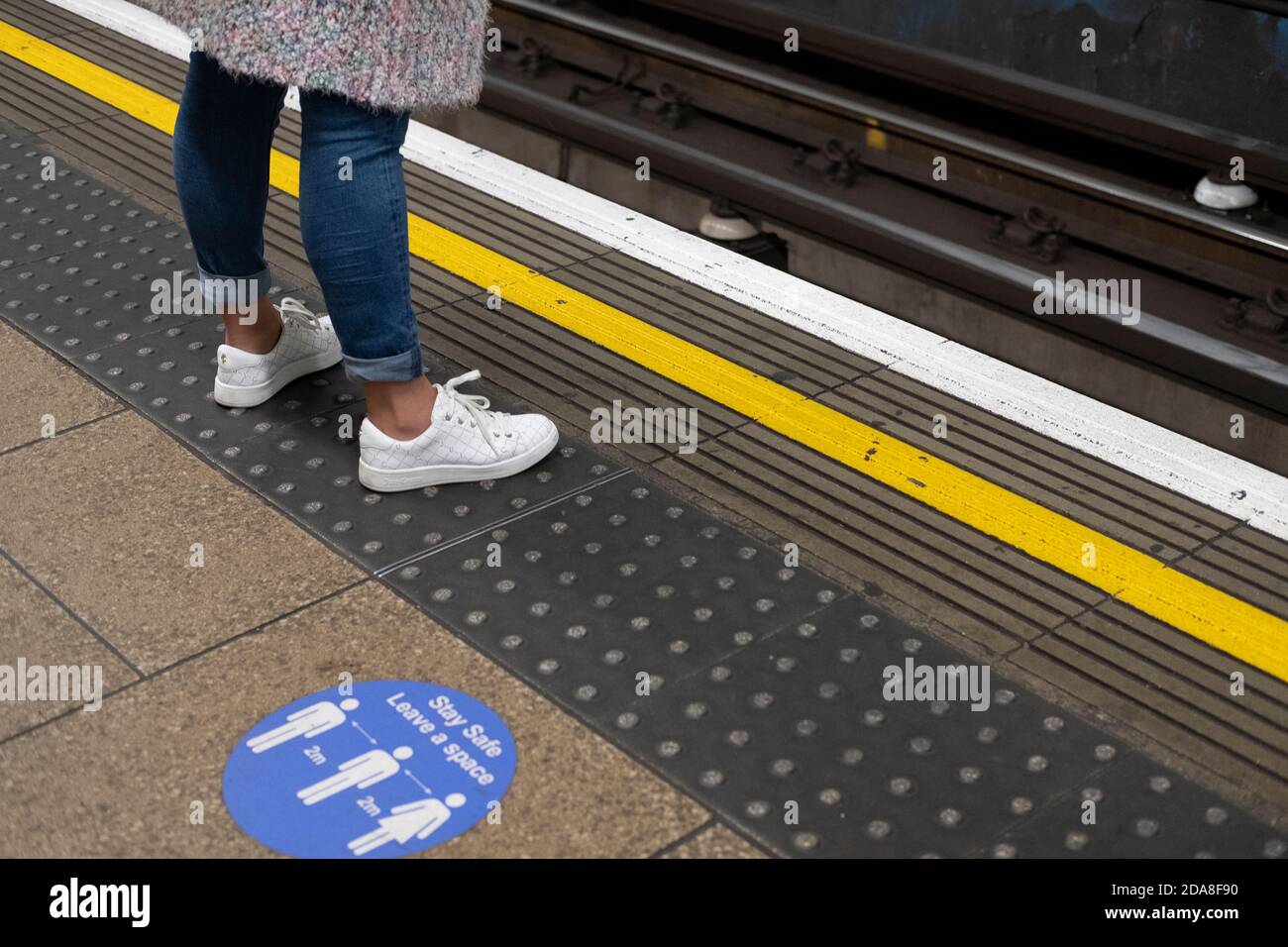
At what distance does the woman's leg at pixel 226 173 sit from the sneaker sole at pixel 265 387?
17 cm

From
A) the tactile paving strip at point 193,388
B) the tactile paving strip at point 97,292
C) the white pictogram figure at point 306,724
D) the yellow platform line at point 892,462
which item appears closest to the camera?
the white pictogram figure at point 306,724

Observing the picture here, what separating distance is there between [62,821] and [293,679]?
1.36 feet

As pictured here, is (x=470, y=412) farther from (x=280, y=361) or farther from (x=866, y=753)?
(x=866, y=753)

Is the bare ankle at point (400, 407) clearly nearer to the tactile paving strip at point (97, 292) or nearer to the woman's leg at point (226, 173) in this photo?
the woman's leg at point (226, 173)

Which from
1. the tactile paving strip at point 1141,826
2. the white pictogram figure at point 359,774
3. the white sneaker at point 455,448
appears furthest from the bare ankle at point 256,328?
the tactile paving strip at point 1141,826

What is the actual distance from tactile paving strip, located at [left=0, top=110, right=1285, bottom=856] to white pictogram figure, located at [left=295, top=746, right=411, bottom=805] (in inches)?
11.2

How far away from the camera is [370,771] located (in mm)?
2316

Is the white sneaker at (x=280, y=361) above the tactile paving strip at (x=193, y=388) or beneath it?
above

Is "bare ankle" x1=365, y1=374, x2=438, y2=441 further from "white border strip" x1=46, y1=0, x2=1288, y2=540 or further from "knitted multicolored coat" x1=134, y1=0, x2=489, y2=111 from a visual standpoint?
"white border strip" x1=46, y1=0, x2=1288, y2=540

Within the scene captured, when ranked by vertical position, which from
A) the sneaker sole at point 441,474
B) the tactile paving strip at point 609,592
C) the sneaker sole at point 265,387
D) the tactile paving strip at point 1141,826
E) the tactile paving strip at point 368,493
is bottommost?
the tactile paving strip at point 1141,826

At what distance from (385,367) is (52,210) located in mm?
1739

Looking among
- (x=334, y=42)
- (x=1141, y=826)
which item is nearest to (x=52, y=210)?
(x=334, y=42)

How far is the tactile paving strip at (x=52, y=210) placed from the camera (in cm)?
397
